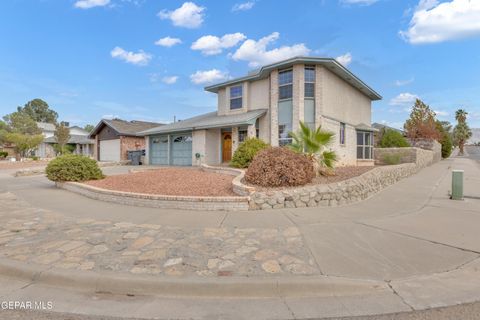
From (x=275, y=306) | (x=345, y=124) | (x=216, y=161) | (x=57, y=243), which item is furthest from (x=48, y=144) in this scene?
(x=275, y=306)

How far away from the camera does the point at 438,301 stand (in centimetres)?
328

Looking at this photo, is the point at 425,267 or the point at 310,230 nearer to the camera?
the point at 425,267

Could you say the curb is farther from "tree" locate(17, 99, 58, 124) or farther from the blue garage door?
"tree" locate(17, 99, 58, 124)

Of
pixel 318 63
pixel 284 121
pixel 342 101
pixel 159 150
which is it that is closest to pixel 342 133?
pixel 342 101

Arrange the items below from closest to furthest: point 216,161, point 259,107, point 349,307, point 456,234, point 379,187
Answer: point 349,307 < point 456,234 < point 379,187 < point 259,107 < point 216,161

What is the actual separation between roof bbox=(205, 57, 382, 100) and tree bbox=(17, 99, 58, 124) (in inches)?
3536

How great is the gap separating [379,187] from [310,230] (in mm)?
6790

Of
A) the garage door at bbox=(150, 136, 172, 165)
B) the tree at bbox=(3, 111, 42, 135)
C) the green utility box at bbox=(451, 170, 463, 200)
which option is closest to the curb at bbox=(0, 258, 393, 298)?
the green utility box at bbox=(451, 170, 463, 200)

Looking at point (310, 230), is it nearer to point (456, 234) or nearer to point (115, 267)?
point (456, 234)

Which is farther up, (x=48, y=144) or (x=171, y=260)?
(x=48, y=144)

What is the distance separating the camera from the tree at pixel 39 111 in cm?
8769

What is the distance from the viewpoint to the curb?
11.5 feet

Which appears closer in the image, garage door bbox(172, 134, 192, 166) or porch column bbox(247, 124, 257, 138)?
porch column bbox(247, 124, 257, 138)

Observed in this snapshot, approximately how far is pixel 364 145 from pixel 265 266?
19.8 m
